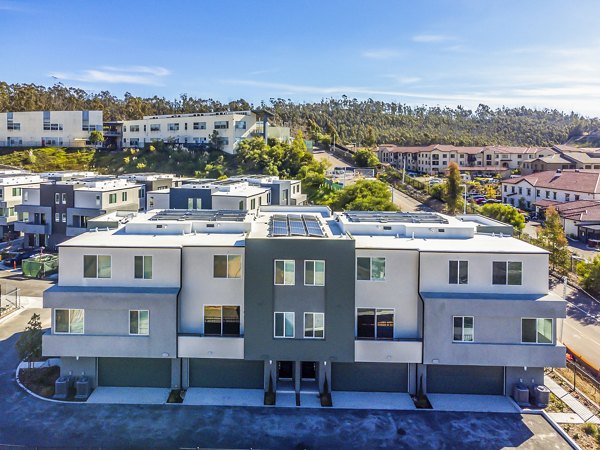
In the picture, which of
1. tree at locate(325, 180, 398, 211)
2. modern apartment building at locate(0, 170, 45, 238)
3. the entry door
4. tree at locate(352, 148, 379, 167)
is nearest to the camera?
the entry door

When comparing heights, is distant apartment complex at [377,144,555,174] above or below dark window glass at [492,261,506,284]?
above

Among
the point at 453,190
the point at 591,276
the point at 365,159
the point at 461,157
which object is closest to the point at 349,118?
the point at 461,157

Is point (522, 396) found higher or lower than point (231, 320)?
lower

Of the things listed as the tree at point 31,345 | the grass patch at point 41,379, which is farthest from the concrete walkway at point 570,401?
the tree at point 31,345

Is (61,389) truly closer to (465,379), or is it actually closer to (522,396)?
(465,379)

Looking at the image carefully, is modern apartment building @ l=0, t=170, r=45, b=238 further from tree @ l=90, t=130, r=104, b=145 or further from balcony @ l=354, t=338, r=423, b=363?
balcony @ l=354, t=338, r=423, b=363

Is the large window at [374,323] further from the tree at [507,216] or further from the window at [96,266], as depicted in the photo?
the tree at [507,216]

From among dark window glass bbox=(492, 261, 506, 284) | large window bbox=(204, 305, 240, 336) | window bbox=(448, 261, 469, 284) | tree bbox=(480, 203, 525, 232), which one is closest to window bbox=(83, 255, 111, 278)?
large window bbox=(204, 305, 240, 336)

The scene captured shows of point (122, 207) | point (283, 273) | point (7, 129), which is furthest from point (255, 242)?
point (7, 129)
